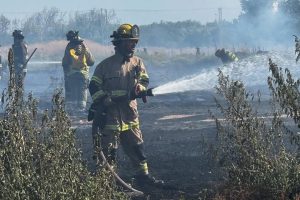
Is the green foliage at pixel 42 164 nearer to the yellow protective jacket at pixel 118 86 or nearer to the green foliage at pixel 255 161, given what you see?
the green foliage at pixel 255 161

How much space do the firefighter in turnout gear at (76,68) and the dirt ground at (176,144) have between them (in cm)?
159

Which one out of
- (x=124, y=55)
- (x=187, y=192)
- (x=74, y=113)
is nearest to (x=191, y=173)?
(x=187, y=192)

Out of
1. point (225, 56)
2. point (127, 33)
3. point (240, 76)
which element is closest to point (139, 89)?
point (127, 33)

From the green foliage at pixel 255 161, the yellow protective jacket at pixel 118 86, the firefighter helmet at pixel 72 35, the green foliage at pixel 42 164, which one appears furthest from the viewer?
the firefighter helmet at pixel 72 35

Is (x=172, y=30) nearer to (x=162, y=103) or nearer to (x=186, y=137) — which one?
(x=162, y=103)

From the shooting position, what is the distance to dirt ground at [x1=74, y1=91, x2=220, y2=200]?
692cm

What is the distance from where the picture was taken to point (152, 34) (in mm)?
70250

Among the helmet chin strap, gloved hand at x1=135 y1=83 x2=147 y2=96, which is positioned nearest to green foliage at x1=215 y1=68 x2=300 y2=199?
gloved hand at x1=135 y1=83 x2=147 y2=96

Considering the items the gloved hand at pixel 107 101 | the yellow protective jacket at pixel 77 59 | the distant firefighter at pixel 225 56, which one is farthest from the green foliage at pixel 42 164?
the distant firefighter at pixel 225 56

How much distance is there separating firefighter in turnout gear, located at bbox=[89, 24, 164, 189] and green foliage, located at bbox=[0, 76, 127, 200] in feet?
8.22

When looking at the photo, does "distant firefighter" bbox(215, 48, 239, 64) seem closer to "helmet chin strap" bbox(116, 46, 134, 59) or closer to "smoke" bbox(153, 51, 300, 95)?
"smoke" bbox(153, 51, 300, 95)

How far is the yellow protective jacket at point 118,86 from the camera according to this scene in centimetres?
728

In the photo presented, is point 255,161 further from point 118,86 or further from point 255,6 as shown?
point 255,6

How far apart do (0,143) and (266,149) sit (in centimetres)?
219
